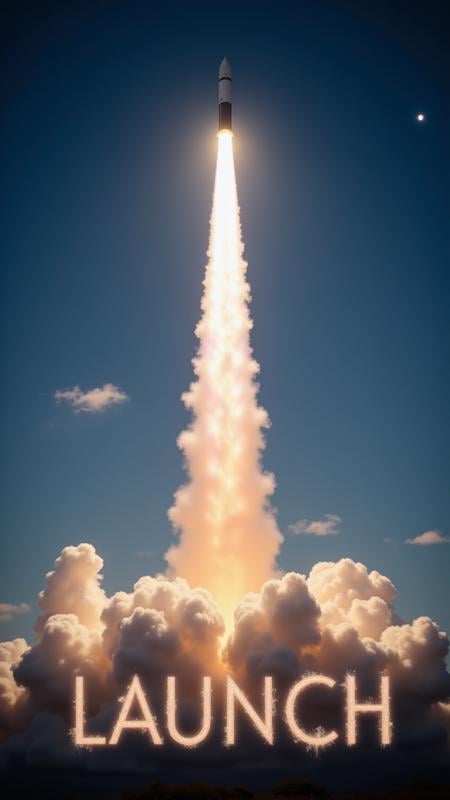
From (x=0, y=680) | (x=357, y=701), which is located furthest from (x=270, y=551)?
(x=0, y=680)

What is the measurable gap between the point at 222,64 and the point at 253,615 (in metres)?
48.8

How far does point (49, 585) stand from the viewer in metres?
76.1

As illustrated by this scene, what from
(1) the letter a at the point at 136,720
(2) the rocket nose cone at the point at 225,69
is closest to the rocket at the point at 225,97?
(2) the rocket nose cone at the point at 225,69

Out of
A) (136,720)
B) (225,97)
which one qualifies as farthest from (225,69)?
(136,720)

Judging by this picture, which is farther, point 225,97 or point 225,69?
point 225,69

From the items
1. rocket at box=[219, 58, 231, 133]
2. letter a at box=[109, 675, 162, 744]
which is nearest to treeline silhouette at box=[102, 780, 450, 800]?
letter a at box=[109, 675, 162, 744]

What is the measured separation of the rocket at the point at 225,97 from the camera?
70.4 meters

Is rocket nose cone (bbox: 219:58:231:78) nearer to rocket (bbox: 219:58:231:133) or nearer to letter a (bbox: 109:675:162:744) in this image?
rocket (bbox: 219:58:231:133)

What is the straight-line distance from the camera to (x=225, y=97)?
231 feet

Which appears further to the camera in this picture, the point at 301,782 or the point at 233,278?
the point at 301,782

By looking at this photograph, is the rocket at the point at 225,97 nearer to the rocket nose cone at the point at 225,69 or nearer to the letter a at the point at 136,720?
the rocket nose cone at the point at 225,69

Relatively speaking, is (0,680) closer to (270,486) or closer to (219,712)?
(219,712)

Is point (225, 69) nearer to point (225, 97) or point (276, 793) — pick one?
point (225, 97)

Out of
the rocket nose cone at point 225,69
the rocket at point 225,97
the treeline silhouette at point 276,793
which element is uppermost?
the rocket nose cone at point 225,69
